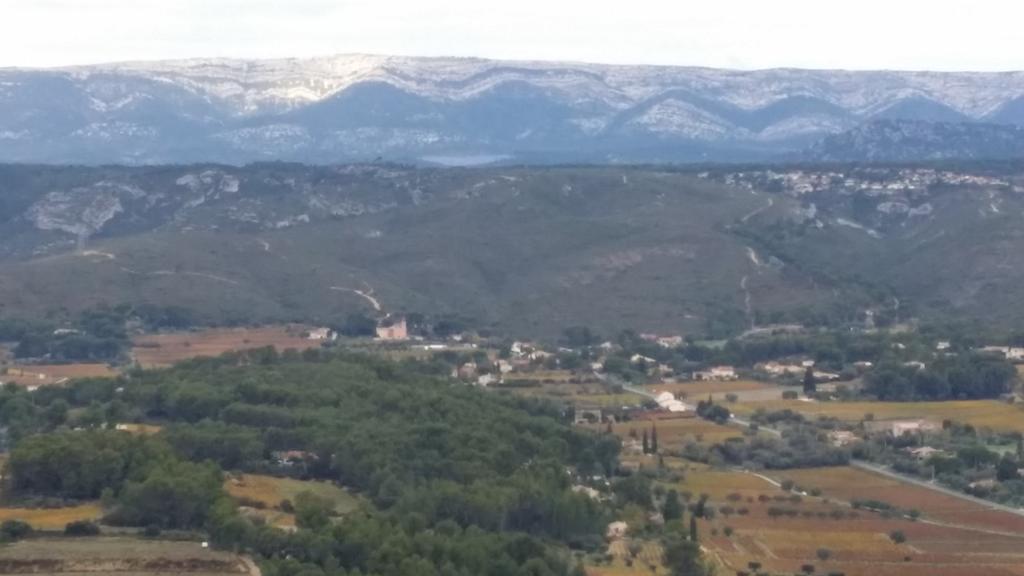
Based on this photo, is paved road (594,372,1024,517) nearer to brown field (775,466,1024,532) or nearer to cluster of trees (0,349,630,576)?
brown field (775,466,1024,532)

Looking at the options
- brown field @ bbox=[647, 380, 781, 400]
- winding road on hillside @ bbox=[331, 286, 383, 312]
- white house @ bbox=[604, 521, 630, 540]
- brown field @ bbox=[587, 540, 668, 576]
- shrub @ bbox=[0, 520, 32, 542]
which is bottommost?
winding road on hillside @ bbox=[331, 286, 383, 312]

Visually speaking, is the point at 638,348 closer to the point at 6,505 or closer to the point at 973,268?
the point at 973,268

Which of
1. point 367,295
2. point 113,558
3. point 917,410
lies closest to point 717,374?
point 917,410

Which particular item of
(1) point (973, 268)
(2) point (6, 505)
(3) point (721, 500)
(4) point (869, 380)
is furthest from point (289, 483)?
(1) point (973, 268)

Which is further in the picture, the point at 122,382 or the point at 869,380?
the point at 869,380

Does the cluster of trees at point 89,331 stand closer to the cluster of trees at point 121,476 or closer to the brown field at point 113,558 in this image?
the cluster of trees at point 121,476

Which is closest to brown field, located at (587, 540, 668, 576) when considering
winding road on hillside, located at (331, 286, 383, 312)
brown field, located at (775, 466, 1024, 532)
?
brown field, located at (775, 466, 1024, 532)
